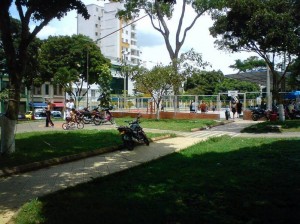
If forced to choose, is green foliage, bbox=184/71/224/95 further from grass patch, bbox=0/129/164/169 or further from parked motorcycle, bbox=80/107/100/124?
grass patch, bbox=0/129/164/169

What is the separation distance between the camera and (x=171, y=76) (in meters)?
26.3

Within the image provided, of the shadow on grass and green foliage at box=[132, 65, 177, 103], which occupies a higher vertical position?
green foliage at box=[132, 65, 177, 103]

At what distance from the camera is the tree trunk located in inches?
374

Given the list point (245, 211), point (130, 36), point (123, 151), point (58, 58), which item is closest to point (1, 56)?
point (58, 58)

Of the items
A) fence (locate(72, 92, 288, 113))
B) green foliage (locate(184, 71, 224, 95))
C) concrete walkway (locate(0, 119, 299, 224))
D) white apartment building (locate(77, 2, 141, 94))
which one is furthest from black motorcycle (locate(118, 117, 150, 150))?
white apartment building (locate(77, 2, 141, 94))

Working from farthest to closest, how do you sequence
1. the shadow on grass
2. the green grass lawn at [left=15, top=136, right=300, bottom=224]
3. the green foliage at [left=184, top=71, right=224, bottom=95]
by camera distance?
1. the green foliage at [left=184, top=71, right=224, bottom=95]
2. the shadow on grass
3. the green grass lawn at [left=15, top=136, right=300, bottom=224]

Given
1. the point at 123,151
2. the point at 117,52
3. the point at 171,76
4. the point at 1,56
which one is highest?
the point at 117,52

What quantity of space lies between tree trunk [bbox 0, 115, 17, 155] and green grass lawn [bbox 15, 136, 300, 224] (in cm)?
381

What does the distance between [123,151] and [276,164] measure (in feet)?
16.1

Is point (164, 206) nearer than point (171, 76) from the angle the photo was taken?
Yes

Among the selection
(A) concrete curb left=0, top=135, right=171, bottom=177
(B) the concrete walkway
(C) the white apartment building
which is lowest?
(B) the concrete walkway

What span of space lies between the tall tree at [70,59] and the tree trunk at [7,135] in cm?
2846

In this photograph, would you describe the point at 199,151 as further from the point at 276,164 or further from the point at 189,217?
the point at 189,217

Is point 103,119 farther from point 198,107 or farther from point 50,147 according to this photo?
point 50,147
